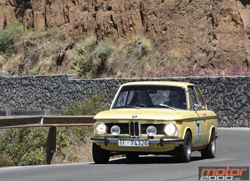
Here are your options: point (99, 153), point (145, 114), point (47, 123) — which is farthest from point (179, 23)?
point (145, 114)

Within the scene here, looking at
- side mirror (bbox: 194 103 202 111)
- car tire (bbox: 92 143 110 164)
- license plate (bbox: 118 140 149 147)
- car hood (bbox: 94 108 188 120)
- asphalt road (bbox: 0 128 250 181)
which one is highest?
side mirror (bbox: 194 103 202 111)

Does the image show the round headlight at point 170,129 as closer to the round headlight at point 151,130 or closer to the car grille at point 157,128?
the car grille at point 157,128

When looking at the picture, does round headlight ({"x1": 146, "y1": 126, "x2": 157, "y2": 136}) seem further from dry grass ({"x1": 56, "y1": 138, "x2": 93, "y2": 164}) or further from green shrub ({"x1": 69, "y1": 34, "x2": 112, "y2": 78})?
green shrub ({"x1": 69, "y1": 34, "x2": 112, "y2": 78})

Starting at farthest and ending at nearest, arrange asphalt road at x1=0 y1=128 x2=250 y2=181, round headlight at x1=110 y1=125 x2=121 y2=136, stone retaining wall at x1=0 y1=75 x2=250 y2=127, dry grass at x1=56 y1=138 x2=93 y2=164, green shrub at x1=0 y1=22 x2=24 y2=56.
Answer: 1. green shrub at x1=0 y1=22 x2=24 y2=56
2. stone retaining wall at x1=0 y1=75 x2=250 y2=127
3. dry grass at x1=56 y1=138 x2=93 y2=164
4. round headlight at x1=110 y1=125 x2=121 y2=136
5. asphalt road at x1=0 y1=128 x2=250 y2=181

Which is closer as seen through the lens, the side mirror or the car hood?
the car hood

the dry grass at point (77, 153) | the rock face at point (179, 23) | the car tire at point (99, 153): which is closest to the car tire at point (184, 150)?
the car tire at point (99, 153)

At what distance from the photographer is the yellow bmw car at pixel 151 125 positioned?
12.7m

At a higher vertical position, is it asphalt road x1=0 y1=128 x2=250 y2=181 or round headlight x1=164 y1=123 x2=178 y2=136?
round headlight x1=164 y1=123 x2=178 y2=136

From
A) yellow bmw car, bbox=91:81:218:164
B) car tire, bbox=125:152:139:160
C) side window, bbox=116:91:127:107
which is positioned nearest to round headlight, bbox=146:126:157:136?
yellow bmw car, bbox=91:81:218:164

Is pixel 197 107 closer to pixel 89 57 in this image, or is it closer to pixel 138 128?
pixel 138 128

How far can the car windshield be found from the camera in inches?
542

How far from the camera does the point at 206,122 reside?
1441 centimetres

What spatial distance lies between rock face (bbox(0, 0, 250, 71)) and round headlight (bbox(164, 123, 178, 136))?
961 inches

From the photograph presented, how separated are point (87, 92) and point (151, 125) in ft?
61.5
